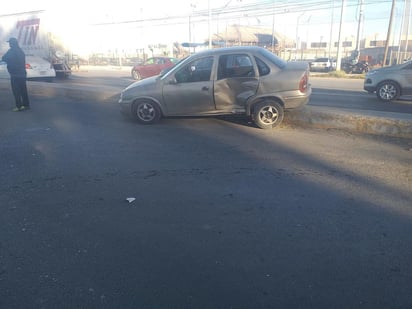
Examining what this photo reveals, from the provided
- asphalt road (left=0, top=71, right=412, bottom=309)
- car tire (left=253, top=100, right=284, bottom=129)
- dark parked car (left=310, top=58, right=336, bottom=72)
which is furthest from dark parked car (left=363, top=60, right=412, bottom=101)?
dark parked car (left=310, top=58, right=336, bottom=72)

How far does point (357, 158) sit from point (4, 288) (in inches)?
193

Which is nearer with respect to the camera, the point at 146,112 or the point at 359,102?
the point at 146,112

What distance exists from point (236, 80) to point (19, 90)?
641 cm

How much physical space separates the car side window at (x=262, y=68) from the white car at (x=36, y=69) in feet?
45.4

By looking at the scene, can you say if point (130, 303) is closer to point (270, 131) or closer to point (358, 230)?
point (358, 230)

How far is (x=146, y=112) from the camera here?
7.96 metres

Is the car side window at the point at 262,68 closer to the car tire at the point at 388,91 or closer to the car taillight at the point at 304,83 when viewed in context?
the car taillight at the point at 304,83

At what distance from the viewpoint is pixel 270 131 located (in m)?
7.18

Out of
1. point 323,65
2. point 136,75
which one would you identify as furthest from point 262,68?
point 323,65

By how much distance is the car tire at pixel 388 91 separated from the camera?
1088 cm

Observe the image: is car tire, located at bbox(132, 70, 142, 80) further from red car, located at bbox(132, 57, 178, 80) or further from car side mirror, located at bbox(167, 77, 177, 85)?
car side mirror, located at bbox(167, 77, 177, 85)

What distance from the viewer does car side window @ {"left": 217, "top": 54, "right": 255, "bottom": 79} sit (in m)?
7.17

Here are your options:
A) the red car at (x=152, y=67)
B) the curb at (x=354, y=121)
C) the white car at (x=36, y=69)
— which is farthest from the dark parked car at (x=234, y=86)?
the red car at (x=152, y=67)

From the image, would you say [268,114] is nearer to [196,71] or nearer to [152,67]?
[196,71]
